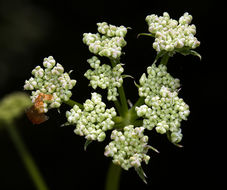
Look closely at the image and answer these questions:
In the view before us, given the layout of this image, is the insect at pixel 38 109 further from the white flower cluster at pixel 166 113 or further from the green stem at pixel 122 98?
the white flower cluster at pixel 166 113

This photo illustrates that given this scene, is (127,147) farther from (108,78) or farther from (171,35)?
(171,35)

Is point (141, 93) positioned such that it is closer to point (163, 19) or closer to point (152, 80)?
point (152, 80)

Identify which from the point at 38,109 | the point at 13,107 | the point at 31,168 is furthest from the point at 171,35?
the point at 31,168

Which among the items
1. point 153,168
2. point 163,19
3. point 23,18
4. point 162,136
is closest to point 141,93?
point 163,19

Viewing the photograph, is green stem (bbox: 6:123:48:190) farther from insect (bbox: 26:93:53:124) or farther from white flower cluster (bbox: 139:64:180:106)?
white flower cluster (bbox: 139:64:180:106)

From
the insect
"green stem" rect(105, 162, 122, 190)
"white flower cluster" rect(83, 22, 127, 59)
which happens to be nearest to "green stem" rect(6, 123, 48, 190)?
"green stem" rect(105, 162, 122, 190)

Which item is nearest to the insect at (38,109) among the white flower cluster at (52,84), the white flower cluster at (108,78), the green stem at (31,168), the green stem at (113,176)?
the white flower cluster at (52,84)
